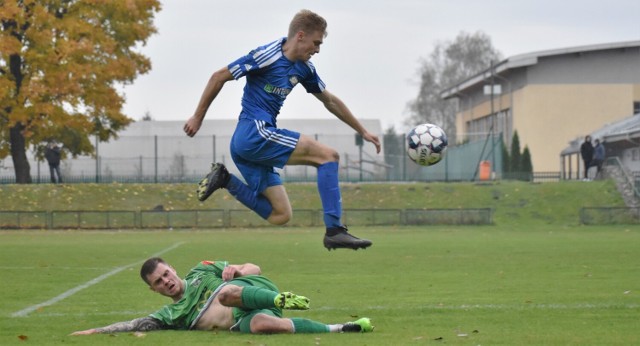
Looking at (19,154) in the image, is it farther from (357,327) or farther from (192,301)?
(357,327)

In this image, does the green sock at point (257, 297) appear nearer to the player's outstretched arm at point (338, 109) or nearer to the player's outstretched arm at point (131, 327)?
the player's outstretched arm at point (131, 327)

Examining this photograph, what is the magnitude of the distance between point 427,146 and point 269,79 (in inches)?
81.3

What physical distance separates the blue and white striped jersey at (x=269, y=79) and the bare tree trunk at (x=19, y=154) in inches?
1382

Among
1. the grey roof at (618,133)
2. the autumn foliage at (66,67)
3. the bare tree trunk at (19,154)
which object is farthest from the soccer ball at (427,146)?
the grey roof at (618,133)

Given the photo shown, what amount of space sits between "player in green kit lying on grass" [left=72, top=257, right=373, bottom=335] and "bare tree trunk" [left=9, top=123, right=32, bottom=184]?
119ft

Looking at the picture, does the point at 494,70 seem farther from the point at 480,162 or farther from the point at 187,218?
the point at 187,218

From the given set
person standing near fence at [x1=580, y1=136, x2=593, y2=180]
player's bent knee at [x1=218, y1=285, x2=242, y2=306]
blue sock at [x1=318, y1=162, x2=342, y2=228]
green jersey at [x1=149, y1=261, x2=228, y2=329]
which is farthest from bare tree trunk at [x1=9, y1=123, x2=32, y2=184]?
player's bent knee at [x1=218, y1=285, x2=242, y2=306]

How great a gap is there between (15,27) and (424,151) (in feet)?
115

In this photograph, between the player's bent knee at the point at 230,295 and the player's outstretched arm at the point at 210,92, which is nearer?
the player's bent knee at the point at 230,295

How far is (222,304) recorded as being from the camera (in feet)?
31.9

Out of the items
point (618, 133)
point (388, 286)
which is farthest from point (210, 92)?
point (618, 133)

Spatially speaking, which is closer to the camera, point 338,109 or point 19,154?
point 338,109

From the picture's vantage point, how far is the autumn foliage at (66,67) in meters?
43.4

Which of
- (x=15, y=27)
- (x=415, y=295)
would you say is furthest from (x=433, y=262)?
(x=15, y=27)
